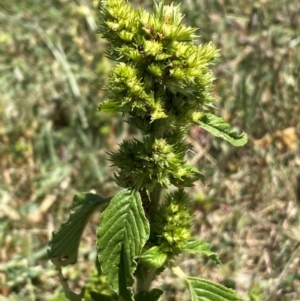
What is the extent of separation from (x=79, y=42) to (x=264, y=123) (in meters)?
1.42

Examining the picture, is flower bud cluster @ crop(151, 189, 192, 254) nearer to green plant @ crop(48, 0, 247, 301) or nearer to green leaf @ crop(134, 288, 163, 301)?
green plant @ crop(48, 0, 247, 301)

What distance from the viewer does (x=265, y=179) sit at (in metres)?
3.19

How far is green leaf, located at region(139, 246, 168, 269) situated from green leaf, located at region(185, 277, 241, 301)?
0.12m

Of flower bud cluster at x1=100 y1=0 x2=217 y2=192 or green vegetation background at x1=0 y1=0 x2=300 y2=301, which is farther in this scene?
green vegetation background at x1=0 y1=0 x2=300 y2=301

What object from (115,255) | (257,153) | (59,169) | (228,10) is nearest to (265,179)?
(257,153)

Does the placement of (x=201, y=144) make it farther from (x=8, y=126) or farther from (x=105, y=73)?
(x=8, y=126)

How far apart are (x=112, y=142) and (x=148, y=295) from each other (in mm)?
1798

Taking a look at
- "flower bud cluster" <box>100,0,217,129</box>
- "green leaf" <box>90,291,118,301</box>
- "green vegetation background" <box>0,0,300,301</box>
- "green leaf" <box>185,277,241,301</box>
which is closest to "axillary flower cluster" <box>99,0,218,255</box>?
"flower bud cluster" <box>100,0,217,129</box>

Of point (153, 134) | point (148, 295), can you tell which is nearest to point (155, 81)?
point (153, 134)

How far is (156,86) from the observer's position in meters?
1.51

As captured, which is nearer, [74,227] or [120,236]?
[120,236]

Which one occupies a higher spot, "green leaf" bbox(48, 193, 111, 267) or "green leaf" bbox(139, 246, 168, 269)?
"green leaf" bbox(48, 193, 111, 267)

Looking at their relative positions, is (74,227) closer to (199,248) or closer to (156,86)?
(199,248)

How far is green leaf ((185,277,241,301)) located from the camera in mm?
1625
